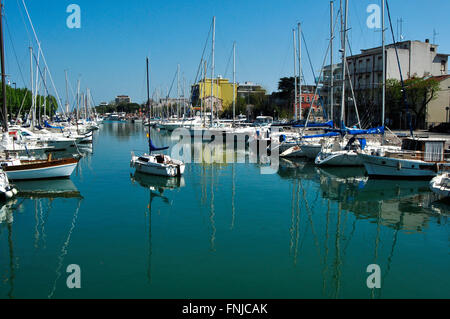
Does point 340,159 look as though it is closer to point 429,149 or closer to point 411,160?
point 411,160

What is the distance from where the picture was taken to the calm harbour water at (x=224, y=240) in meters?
11.0

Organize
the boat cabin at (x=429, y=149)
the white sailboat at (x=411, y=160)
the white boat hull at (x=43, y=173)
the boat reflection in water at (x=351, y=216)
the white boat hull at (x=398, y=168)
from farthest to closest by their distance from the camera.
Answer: the white boat hull at (x=398, y=168)
the white sailboat at (x=411, y=160)
the boat cabin at (x=429, y=149)
the white boat hull at (x=43, y=173)
the boat reflection in water at (x=351, y=216)

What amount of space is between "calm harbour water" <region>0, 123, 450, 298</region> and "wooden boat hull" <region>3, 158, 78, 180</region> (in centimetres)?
72

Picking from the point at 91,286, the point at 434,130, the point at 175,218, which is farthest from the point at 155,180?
the point at 434,130

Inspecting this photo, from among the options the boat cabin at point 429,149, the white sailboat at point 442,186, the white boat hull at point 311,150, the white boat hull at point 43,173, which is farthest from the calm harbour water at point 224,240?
the white boat hull at point 311,150

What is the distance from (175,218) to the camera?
17.7m

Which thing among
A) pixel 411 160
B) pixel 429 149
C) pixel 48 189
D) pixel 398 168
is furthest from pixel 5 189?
Answer: pixel 429 149

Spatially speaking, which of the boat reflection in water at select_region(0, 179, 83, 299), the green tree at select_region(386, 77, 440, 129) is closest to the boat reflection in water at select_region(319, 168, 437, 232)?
the boat reflection in water at select_region(0, 179, 83, 299)

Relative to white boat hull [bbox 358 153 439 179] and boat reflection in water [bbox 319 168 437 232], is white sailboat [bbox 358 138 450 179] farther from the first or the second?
boat reflection in water [bbox 319 168 437 232]

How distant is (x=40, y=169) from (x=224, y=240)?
14.5 metres

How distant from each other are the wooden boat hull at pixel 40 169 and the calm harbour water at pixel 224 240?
721 millimetres

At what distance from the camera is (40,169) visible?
78.9 ft

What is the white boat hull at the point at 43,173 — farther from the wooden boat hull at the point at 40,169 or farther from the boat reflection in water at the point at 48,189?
the boat reflection in water at the point at 48,189

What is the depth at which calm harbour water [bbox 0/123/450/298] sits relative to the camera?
11.0m
